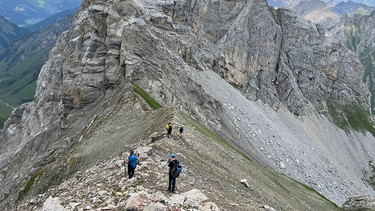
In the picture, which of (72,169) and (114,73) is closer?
(72,169)

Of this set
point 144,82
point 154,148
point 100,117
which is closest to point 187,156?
point 154,148

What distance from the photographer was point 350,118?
17325 centimetres

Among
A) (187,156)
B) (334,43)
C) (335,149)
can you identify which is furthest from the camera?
(334,43)

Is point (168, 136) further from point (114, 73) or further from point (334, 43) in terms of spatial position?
point (334, 43)

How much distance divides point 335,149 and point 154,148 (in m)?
125

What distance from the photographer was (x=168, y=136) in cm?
4031

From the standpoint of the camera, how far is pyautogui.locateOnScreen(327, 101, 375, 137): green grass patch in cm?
16862

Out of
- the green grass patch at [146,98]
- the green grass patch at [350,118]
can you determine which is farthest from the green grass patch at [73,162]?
the green grass patch at [350,118]

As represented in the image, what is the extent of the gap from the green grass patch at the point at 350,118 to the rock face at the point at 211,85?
13.1ft

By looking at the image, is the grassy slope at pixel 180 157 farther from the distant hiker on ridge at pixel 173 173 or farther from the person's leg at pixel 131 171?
the distant hiker on ridge at pixel 173 173

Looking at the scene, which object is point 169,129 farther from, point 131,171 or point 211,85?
point 211,85

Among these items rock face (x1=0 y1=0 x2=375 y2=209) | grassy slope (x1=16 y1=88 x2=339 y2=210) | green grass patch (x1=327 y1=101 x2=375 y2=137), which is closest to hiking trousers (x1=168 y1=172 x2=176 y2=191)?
A: grassy slope (x1=16 y1=88 x2=339 y2=210)

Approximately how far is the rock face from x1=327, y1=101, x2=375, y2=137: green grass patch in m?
4.00

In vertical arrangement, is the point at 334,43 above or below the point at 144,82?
below
